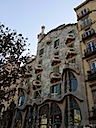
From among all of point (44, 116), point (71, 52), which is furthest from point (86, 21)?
point (44, 116)

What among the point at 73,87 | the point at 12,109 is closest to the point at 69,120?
the point at 73,87

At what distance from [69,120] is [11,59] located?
883cm

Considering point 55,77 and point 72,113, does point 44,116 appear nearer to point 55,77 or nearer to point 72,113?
point 72,113

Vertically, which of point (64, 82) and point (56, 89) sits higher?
point (64, 82)

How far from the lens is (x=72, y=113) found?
60.2 ft

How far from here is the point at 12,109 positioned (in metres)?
A: 26.7

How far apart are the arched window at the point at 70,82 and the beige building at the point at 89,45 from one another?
149 cm

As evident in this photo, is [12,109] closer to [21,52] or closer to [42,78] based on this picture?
[42,78]

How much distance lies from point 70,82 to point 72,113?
416cm

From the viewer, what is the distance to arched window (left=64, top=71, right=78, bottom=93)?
20273 millimetres

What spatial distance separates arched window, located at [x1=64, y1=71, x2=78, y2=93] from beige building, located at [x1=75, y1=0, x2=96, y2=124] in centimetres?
149

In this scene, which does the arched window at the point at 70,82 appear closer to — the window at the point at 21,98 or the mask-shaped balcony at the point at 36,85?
the mask-shaped balcony at the point at 36,85

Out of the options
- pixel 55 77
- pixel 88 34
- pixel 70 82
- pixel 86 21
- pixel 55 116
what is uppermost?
pixel 86 21

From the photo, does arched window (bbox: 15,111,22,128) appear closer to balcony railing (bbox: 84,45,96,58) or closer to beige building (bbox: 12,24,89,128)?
beige building (bbox: 12,24,89,128)
